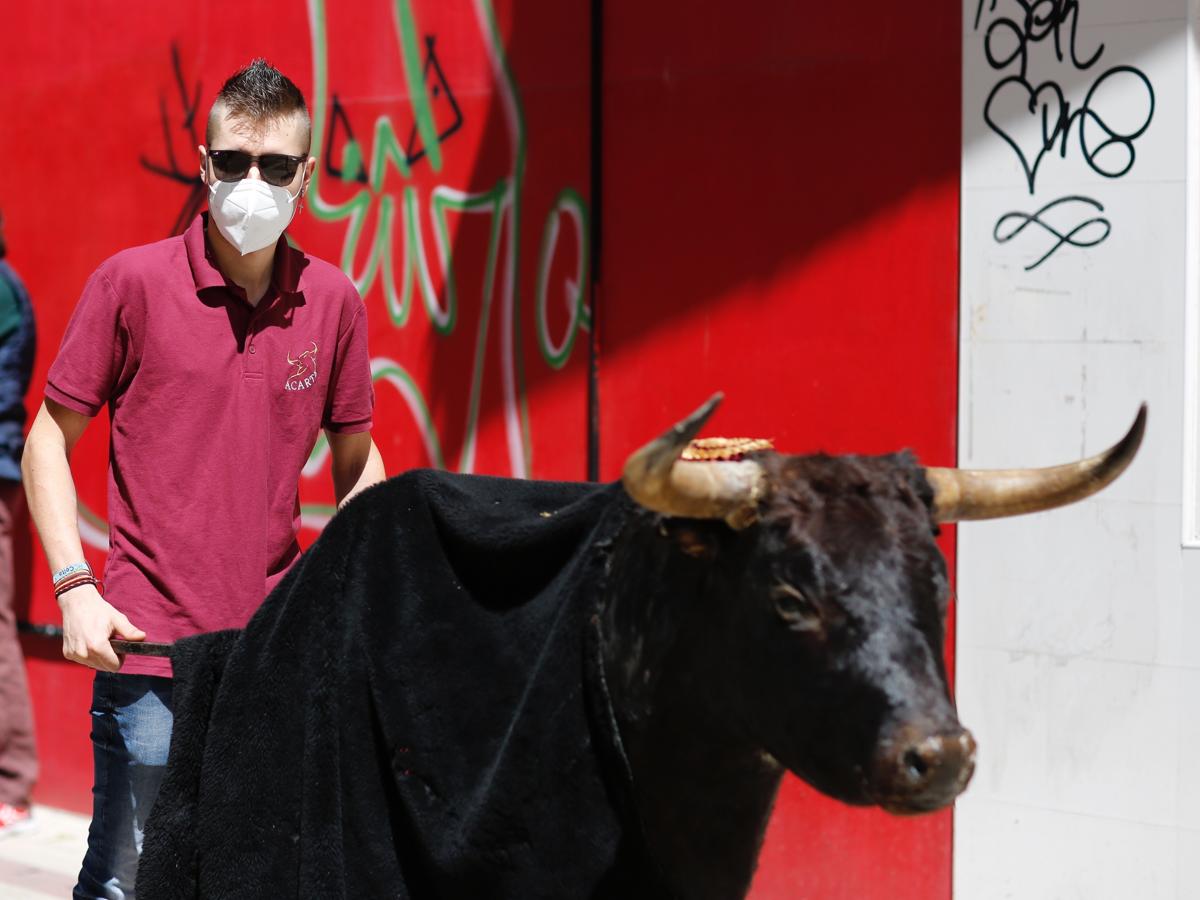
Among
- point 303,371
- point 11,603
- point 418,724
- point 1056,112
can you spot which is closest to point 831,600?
point 418,724

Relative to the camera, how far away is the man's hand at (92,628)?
2.83 metres

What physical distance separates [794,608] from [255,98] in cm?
157

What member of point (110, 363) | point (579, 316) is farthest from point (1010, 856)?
point (110, 363)

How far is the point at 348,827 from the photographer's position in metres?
2.56

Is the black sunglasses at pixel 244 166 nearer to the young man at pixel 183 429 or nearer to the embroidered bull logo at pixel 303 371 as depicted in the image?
the young man at pixel 183 429

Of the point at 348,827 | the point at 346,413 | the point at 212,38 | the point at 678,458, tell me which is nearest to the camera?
the point at 678,458

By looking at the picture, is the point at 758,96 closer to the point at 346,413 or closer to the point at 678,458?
the point at 346,413

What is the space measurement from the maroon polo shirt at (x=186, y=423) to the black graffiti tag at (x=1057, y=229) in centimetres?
228

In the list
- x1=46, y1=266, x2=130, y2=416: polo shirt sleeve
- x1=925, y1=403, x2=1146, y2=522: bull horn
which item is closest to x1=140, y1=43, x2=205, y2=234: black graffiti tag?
x1=46, y1=266, x2=130, y2=416: polo shirt sleeve

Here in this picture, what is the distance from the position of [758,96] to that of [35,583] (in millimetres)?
3966

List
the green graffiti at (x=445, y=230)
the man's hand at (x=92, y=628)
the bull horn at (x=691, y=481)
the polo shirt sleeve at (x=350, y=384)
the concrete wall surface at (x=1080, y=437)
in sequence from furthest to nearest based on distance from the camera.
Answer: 1. the green graffiti at (x=445, y=230)
2. the concrete wall surface at (x=1080, y=437)
3. the polo shirt sleeve at (x=350, y=384)
4. the man's hand at (x=92, y=628)
5. the bull horn at (x=691, y=481)

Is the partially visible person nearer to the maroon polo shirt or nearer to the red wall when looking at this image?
the red wall

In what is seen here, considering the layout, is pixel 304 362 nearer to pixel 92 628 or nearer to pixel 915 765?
pixel 92 628

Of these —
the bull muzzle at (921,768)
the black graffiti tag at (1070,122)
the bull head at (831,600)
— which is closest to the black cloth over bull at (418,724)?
the bull head at (831,600)
